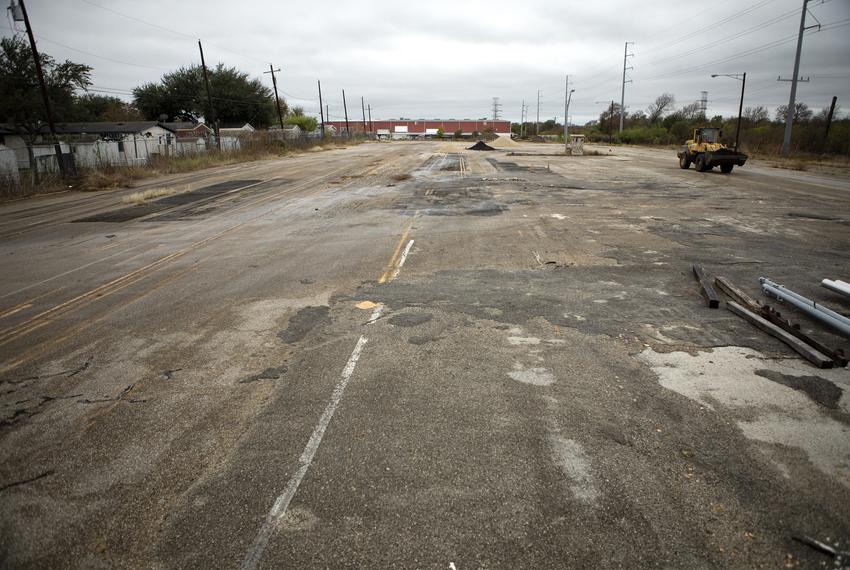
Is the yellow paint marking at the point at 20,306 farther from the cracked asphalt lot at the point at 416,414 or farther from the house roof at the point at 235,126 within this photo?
the house roof at the point at 235,126

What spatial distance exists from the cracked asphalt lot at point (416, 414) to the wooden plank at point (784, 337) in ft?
0.37

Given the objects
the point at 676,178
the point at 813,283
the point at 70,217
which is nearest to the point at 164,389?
the point at 813,283

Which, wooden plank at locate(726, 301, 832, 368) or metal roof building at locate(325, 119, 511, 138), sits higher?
metal roof building at locate(325, 119, 511, 138)

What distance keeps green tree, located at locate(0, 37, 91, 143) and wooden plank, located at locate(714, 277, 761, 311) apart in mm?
53810

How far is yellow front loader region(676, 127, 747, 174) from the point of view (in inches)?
1062

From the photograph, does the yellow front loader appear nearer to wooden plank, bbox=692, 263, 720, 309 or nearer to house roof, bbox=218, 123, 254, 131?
wooden plank, bbox=692, 263, 720, 309

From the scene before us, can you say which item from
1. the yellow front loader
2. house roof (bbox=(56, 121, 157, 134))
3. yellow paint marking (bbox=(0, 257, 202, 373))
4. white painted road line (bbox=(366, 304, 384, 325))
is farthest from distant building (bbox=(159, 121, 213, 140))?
white painted road line (bbox=(366, 304, 384, 325))

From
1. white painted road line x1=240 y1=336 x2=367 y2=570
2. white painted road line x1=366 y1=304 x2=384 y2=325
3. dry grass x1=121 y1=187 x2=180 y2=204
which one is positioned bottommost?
white painted road line x1=240 y1=336 x2=367 y2=570

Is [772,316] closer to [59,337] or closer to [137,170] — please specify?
[59,337]

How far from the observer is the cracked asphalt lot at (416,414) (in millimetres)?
3174

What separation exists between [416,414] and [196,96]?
294 ft

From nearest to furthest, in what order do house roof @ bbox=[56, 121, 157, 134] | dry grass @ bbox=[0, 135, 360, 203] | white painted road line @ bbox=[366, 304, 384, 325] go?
1. white painted road line @ bbox=[366, 304, 384, 325]
2. dry grass @ bbox=[0, 135, 360, 203]
3. house roof @ bbox=[56, 121, 157, 134]

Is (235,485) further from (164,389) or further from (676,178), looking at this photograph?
(676,178)

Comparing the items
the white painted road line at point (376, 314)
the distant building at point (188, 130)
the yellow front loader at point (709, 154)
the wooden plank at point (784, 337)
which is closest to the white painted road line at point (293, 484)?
the white painted road line at point (376, 314)
